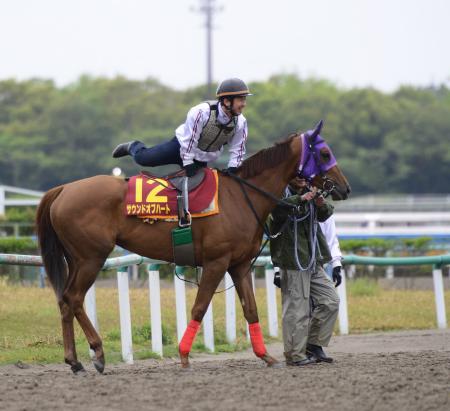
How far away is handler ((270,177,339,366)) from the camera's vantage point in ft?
30.5

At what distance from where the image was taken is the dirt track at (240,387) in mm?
6926

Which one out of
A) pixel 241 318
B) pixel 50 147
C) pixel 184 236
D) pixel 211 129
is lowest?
pixel 241 318

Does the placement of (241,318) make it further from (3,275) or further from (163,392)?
(163,392)

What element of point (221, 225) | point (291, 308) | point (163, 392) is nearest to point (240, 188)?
point (221, 225)

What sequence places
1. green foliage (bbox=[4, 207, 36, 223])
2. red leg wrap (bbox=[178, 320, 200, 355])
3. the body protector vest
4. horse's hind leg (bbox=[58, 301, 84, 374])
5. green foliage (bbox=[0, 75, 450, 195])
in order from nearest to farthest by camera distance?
horse's hind leg (bbox=[58, 301, 84, 374]) → red leg wrap (bbox=[178, 320, 200, 355]) → the body protector vest → green foliage (bbox=[4, 207, 36, 223]) → green foliage (bbox=[0, 75, 450, 195])

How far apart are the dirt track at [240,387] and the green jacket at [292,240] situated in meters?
0.88

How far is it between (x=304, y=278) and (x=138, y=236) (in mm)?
1418

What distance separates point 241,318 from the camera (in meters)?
13.6

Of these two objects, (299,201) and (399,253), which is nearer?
(299,201)

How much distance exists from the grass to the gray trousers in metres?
1.67

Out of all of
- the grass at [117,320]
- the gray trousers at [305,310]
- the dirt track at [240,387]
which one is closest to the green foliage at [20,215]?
the grass at [117,320]

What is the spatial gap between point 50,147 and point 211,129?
65.8 metres

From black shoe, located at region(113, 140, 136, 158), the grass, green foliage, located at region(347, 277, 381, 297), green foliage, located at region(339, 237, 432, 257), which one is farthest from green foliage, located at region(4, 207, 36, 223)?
black shoe, located at region(113, 140, 136, 158)

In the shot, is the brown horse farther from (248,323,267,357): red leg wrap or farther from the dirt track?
the dirt track
